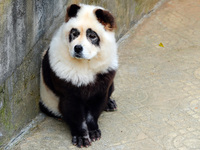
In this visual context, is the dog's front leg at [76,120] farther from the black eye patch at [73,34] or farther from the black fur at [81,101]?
the black eye patch at [73,34]

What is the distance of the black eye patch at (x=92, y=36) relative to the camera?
13.5 ft

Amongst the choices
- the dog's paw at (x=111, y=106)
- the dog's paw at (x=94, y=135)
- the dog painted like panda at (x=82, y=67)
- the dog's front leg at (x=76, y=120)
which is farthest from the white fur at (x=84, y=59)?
the dog's paw at (x=111, y=106)

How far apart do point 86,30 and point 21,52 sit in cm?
73

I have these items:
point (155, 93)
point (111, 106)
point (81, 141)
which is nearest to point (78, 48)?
point (81, 141)

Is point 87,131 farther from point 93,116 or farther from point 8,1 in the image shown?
point 8,1

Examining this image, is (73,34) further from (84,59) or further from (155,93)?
(155,93)

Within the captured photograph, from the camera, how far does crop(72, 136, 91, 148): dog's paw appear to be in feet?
14.5

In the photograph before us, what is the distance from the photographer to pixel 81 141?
4.44 meters

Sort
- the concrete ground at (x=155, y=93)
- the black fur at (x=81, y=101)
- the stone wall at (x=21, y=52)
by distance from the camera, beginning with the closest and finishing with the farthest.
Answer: the stone wall at (x=21, y=52) → the black fur at (x=81, y=101) → the concrete ground at (x=155, y=93)

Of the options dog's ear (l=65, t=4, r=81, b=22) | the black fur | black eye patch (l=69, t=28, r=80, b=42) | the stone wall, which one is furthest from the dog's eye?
the stone wall

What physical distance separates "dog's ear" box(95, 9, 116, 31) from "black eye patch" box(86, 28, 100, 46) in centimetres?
16

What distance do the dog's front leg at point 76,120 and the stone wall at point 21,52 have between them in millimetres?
438

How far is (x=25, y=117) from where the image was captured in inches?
182

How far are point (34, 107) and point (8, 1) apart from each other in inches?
57.9
